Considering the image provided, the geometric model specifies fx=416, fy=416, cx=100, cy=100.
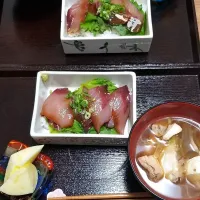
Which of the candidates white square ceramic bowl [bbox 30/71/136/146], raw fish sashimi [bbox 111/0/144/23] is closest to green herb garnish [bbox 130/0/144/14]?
raw fish sashimi [bbox 111/0/144/23]

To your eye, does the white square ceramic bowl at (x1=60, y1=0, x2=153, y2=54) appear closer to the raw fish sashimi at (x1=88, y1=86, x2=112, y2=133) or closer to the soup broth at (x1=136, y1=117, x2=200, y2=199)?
the raw fish sashimi at (x1=88, y1=86, x2=112, y2=133)

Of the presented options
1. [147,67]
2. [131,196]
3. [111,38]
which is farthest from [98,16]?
[131,196]

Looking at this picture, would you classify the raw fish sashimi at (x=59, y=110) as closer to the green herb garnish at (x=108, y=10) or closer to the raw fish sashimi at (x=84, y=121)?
the raw fish sashimi at (x=84, y=121)

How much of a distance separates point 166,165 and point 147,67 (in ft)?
1.57

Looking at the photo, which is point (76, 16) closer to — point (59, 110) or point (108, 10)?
point (108, 10)

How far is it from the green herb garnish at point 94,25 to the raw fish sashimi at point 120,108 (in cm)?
35

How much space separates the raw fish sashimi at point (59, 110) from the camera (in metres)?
1.65

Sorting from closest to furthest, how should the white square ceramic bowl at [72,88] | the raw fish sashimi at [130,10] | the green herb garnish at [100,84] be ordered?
the white square ceramic bowl at [72,88], the green herb garnish at [100,84], the raw fish sashimi at [130,10]

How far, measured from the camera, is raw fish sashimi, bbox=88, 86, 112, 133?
1.62m

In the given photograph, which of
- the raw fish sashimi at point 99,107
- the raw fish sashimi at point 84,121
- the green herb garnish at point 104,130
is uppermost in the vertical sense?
the raw fish sashimi at point 99,107

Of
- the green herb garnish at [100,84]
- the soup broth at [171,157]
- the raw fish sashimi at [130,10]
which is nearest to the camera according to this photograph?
the soup broth at [171,157]

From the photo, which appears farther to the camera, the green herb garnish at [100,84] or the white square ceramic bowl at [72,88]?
the green herb garnish at [100,84]

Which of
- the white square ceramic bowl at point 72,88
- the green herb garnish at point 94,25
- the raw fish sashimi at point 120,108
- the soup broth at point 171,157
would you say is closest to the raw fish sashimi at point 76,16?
the green herb garnish at point 94,25

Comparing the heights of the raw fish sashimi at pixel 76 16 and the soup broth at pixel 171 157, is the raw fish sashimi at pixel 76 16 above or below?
above
